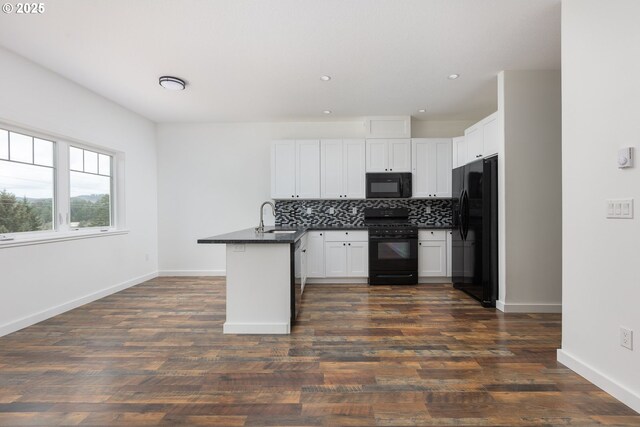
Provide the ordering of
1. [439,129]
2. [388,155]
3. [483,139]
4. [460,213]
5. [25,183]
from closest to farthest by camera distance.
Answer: [25,183]
[483,139]
[460,213]
[388,155]
[439,129]

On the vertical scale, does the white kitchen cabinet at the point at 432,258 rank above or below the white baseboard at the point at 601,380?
above

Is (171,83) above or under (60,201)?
above

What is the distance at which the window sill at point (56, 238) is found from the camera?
2.95 meters

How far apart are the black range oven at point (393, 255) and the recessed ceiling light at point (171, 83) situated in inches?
124

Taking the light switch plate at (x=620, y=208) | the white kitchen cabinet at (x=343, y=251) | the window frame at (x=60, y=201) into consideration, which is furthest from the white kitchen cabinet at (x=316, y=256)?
the light switch plate at (x=620, y=208)

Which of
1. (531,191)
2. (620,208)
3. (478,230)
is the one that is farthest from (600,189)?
(478,230)

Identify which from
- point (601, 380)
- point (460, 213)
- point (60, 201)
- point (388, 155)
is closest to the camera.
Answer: point (601, 380)

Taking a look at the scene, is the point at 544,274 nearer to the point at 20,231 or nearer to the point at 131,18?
the point at 131,18

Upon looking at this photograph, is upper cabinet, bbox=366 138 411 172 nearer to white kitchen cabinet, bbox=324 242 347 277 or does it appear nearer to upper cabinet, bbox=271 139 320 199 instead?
upper cabinet, bbox=271 139 320 199

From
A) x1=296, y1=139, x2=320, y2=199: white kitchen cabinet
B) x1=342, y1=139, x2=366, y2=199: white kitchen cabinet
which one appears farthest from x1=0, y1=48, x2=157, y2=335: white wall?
x1=342, y1=139, x2=366, y2=199: white kitchen cabinet

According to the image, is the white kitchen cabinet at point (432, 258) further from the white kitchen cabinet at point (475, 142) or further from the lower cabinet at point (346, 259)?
the white kitchen cabinet at point (475, 142)

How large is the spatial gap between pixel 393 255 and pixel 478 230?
1.38m

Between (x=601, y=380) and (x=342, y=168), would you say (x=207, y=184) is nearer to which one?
(x=342, y=168)

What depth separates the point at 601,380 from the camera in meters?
1.96
